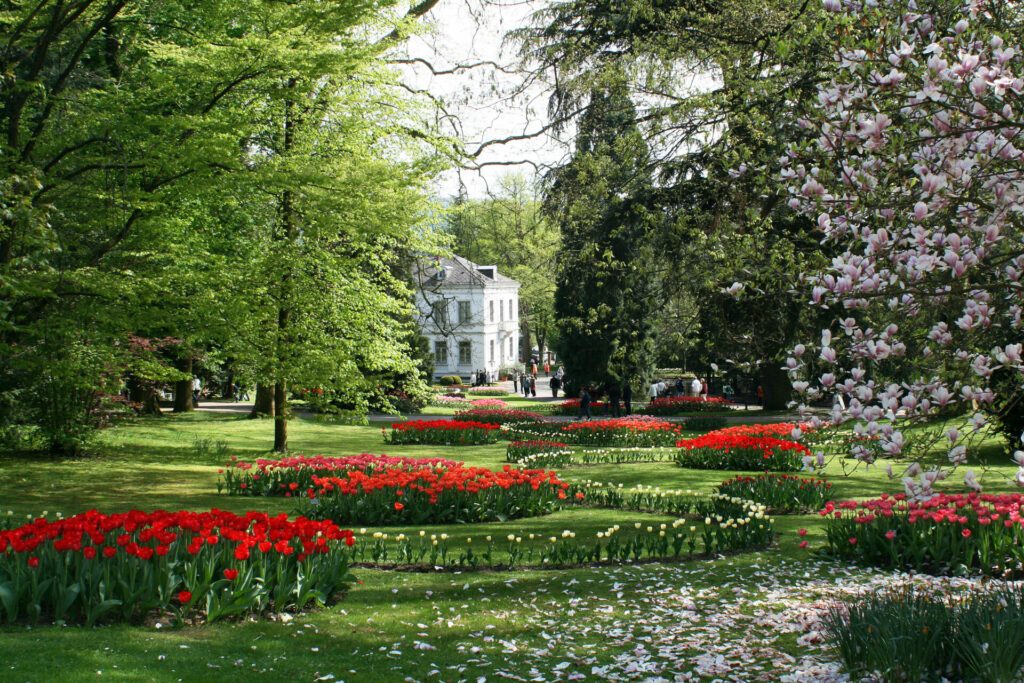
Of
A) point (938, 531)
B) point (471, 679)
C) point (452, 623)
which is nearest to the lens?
point (471, 679)

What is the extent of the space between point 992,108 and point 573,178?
1017 centimetres

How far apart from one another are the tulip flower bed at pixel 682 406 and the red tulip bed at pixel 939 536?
2397cm

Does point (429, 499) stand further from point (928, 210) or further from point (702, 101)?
point (928, 210)

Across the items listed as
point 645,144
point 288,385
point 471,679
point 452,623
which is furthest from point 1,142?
point 471,679

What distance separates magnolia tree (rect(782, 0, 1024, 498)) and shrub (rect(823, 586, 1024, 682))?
2.67ft

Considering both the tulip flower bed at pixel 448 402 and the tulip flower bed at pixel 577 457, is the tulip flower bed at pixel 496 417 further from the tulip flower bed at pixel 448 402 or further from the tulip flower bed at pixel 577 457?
the tulip flower bed at pixel 448 402

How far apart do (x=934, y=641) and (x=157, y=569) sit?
4799 millimetres

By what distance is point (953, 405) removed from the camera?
4.41 meters

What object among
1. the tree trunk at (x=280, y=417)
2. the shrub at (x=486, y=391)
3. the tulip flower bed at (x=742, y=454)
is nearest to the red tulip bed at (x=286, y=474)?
the tulip flower bed at (x=742, y=454)

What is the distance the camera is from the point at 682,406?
3312cm

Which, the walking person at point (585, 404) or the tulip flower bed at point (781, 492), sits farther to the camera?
the walking person at point (585, 404)

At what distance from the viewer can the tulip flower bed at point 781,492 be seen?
10.9m

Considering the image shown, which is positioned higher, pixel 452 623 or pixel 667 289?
pixel 667 289

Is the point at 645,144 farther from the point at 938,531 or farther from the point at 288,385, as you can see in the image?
the point at 288,385
